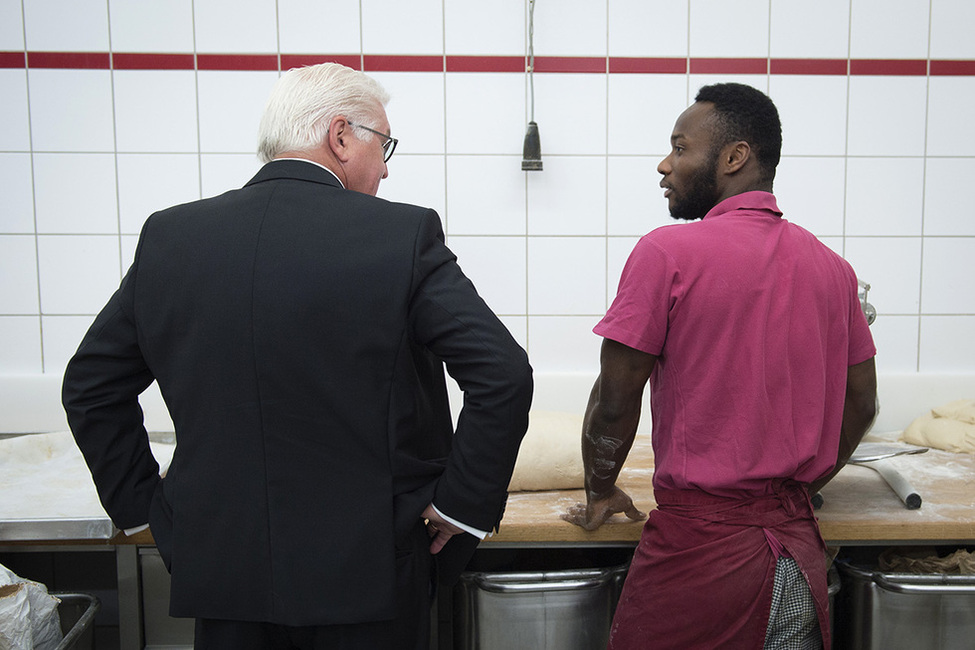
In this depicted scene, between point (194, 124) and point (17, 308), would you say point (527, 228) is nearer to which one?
point (194, 124)

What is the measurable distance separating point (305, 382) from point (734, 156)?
863 mm

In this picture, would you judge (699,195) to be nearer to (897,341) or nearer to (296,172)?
(296,172)

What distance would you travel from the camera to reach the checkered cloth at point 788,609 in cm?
132

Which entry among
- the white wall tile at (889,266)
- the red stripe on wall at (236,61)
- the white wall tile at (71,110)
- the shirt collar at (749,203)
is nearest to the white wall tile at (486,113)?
the red stripe on wall at (236,61)

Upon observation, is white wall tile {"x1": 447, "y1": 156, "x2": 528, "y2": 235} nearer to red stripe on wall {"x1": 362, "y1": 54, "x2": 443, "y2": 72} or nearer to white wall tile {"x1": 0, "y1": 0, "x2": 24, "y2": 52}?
red stripe on wall {"x1": 362, "y1": 54, "x2": 443, "y2": 72}

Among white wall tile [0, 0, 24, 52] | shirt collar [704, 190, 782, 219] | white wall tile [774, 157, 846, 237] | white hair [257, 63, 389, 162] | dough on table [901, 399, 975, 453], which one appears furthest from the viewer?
white wall tile [774, 157, 846, 237]

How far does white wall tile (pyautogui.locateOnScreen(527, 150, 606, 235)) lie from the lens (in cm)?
263

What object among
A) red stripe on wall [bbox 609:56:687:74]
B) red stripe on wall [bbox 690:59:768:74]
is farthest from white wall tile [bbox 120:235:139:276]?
red stripe on wall [bbox 690:59:768:74]

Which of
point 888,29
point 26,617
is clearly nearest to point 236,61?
point 26,617

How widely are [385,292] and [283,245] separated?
0.53ft

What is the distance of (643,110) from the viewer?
2621mm

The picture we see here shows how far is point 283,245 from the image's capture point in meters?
1.06

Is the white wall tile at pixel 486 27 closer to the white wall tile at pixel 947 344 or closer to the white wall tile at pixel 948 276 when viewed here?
the white wall tile at pixel 948 276

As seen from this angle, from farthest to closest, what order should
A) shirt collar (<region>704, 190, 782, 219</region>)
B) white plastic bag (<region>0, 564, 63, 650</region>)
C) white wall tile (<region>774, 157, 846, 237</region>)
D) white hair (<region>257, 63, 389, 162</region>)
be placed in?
white wall tile (<region>774, 157, 846, 237</region>) < white plastic bag (<region>0, 564, 63, 650</region>) < shirt collar (<region>704, 190, 782, 219</region>) < white hair (<region>257, 63, 389, 162</region>)
